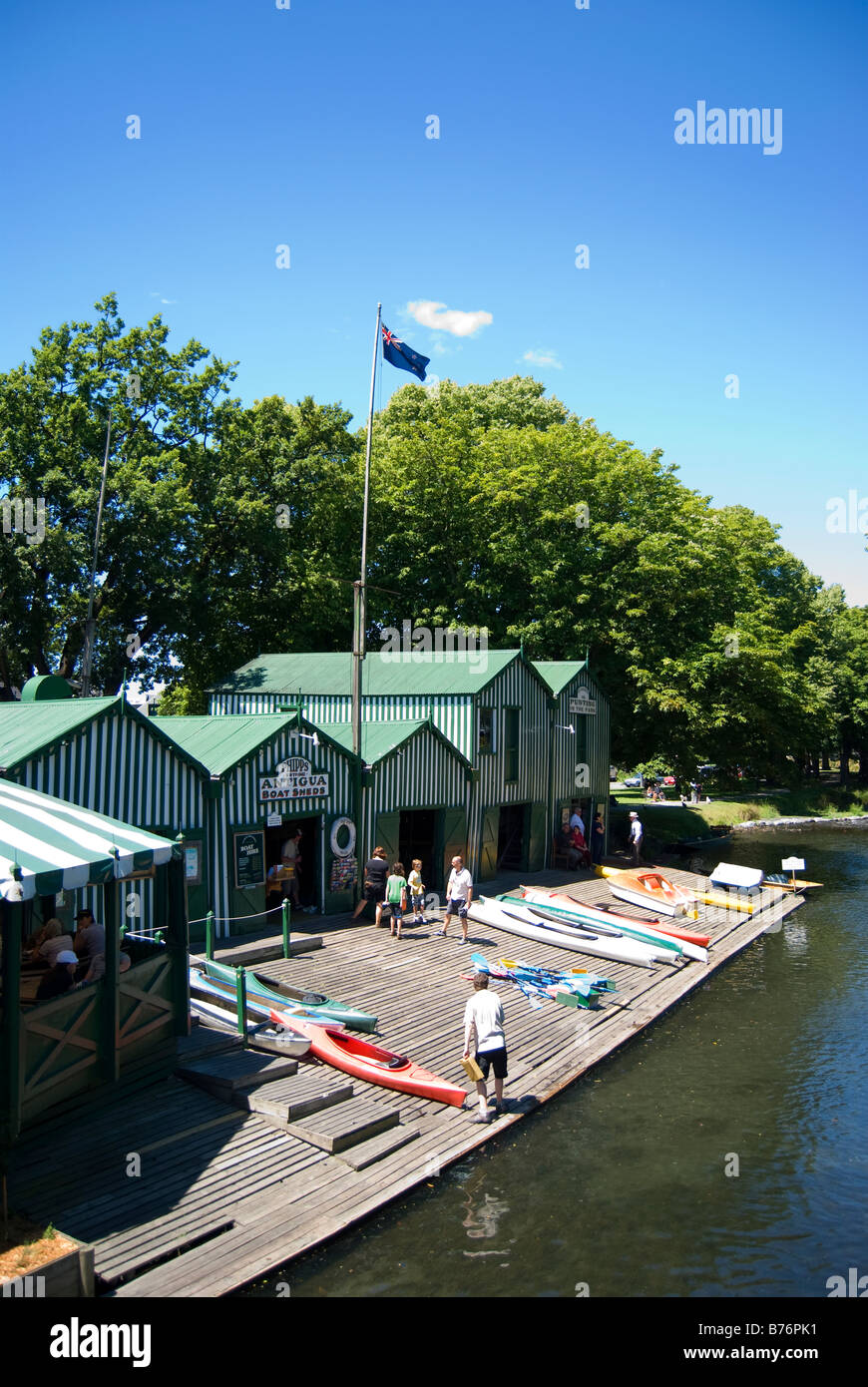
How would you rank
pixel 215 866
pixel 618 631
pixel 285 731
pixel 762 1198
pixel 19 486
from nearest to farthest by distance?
pixel 762 1198, pixel 215 866, pixel 285 731, pixel 19 486, pixel 618 631

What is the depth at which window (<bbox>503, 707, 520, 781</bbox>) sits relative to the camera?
26391mm

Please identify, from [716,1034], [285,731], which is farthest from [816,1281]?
[285,731]

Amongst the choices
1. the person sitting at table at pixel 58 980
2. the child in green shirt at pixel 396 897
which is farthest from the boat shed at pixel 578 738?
the person sitting at table at pixel 58 980

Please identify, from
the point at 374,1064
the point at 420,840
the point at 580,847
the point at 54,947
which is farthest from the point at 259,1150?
the point at 580,847

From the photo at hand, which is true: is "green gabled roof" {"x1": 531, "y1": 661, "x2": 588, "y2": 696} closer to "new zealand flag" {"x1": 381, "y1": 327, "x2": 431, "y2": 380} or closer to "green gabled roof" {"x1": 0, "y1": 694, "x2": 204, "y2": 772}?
"new zealand flag" {"x1": 381, "y1": 327, "x2": 431, "y2": 380}

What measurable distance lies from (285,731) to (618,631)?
18843 millimetres

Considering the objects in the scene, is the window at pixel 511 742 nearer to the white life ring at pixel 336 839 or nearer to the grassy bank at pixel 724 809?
the white life ring at pixel 336 839

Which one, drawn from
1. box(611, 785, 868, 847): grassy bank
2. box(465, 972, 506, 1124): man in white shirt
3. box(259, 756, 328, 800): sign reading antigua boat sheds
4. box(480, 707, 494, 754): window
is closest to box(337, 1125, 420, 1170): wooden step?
box(465, 972, 506, 1124): man in white shirt

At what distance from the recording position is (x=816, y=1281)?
29.9ft

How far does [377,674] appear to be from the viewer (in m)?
28.6

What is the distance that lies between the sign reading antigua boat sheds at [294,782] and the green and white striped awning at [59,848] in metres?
7.12

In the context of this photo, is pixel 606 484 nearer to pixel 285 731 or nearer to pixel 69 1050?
pixel 285 731

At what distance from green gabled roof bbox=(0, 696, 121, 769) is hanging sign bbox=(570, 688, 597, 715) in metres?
16.8

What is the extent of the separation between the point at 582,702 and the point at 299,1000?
17484 mm
